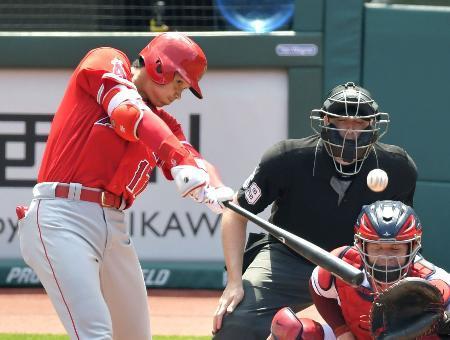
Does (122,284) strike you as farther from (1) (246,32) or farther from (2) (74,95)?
(1) (246,32)

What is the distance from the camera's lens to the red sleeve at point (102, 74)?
166 inches

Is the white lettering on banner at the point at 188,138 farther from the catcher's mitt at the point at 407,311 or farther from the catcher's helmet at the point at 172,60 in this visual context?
the catcher's mitt at the point at 407,311

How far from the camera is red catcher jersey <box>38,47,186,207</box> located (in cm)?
425

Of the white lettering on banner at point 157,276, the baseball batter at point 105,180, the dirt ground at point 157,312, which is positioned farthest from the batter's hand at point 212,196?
the white lettering on banner at point 157,276

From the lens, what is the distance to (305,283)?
5.19 meters

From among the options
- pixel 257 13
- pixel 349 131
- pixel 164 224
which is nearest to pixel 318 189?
pixel 349 131

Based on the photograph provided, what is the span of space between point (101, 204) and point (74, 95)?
0.44 m

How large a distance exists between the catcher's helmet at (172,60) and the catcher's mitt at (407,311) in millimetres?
1164

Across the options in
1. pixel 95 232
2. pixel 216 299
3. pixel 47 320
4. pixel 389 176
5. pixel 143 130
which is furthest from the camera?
pixel 216 299

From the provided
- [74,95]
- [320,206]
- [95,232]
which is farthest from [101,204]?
[320,206]

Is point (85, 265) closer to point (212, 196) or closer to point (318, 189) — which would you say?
point (212, 196)

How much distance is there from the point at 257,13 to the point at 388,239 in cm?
398

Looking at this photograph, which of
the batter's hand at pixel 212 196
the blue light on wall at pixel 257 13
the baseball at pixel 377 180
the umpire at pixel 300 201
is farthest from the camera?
the blue light on wall at pixel 257 13

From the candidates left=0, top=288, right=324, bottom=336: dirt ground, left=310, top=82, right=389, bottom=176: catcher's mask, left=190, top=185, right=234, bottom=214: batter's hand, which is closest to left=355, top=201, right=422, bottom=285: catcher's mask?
left=190, top=185, right=234, bottom=214: batter's hand
